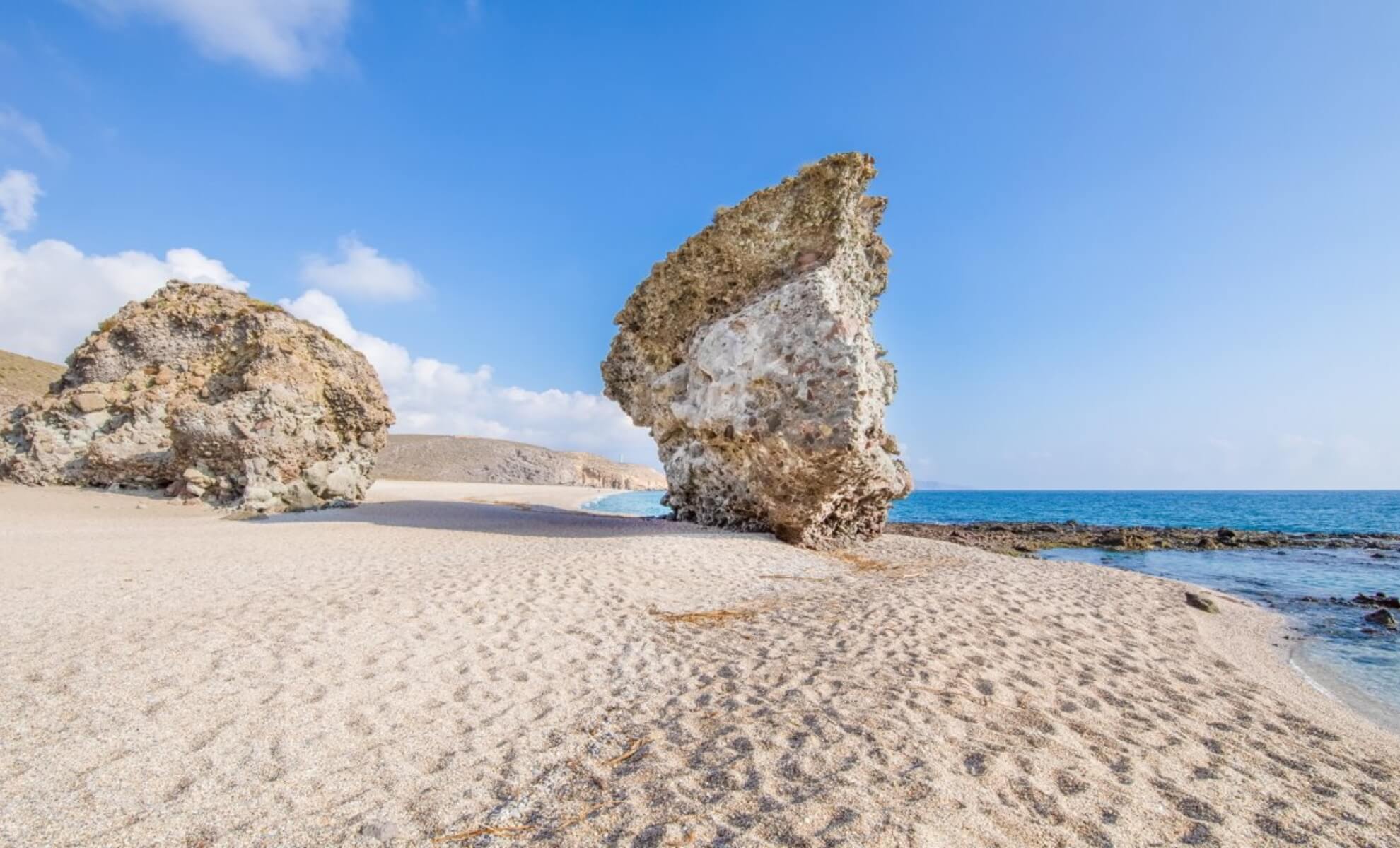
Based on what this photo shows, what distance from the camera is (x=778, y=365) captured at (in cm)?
1312

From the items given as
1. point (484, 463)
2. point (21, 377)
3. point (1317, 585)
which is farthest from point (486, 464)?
point (1317, 585)

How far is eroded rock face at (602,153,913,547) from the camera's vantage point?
12.8 meters

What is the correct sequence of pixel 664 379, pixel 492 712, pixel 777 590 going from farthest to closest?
pixel 664 379, pixel 777 590, pixel 492 712

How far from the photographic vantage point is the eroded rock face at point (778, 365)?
1280 cm

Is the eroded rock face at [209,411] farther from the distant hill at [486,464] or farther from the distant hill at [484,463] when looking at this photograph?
the distant hill at [484,463]

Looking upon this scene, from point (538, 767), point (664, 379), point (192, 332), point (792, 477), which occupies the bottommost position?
point (538, 767)

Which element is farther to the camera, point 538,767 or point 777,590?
point 777,590

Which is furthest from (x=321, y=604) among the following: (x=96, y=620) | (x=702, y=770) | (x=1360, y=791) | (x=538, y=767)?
(x=1360, y=791)

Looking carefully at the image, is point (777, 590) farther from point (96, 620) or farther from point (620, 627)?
point (96, 620)

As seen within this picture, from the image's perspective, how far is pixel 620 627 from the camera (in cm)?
666

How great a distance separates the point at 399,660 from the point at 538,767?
2236mm

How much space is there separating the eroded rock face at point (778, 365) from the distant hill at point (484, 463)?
55.7 m

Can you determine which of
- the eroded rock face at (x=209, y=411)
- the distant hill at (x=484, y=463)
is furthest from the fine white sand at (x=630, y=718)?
the distant hill at (x=484, y=463)

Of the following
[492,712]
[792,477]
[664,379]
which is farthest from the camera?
[664,379]
